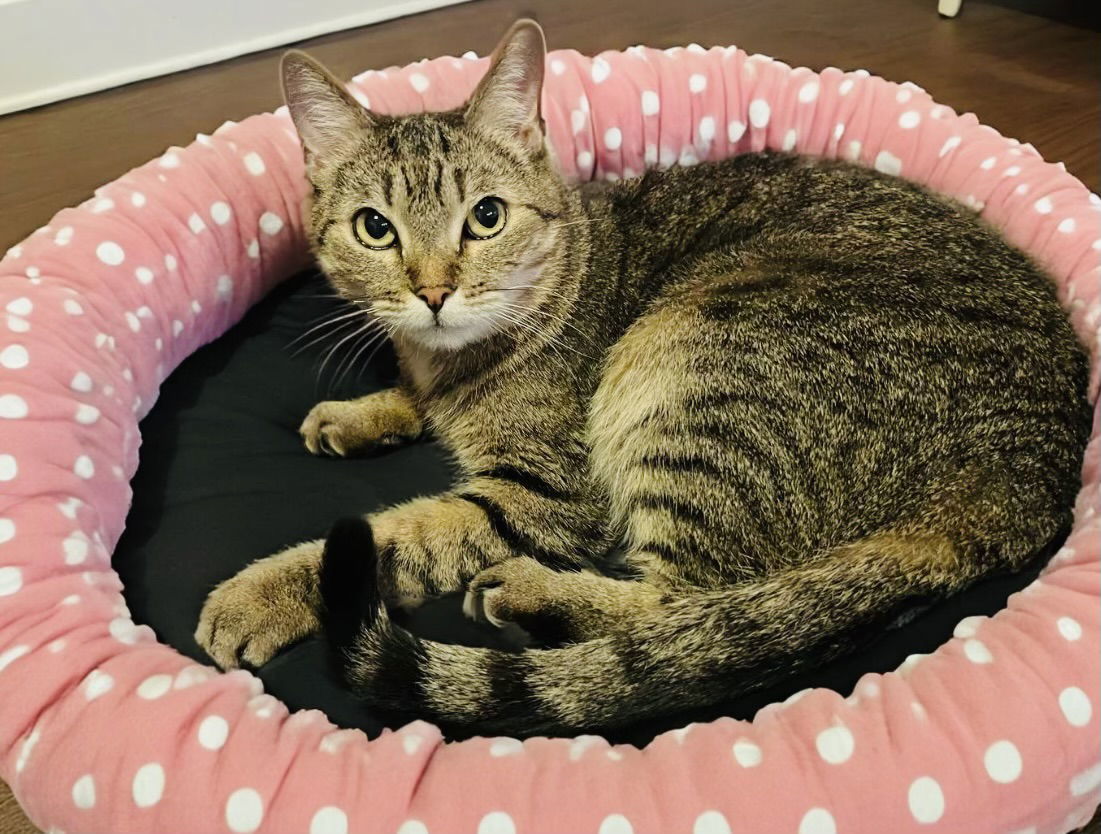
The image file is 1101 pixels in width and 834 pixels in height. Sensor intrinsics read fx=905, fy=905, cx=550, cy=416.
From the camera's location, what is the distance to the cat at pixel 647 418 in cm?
119

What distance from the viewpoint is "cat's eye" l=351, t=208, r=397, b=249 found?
1.49 metres

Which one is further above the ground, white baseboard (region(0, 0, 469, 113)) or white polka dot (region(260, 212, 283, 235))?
white baseboard (region(0, 0, 469, 113))

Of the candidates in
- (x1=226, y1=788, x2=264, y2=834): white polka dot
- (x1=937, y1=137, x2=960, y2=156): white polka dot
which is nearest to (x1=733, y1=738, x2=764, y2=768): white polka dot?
(x1=226, y1=788, x2=264, y2=834): white polka dot

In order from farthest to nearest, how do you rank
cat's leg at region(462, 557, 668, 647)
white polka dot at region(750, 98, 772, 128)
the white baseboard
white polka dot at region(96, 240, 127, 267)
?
the white baseboard < white polka dot at region(750, 98, 772, 128) < white polka dot at region(96, 240, 127, 267) < cat's leg at region(462, 557, 668, 647)

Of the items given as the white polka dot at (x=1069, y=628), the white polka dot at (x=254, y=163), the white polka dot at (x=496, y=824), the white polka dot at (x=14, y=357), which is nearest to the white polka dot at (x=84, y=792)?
the white polka dot at (x=496, y=824)

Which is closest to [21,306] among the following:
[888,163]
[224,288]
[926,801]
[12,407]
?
[12,407]

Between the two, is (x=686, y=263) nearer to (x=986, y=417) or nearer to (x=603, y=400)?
(x=603, y=400)

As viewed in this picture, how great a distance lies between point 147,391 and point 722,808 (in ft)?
4.09

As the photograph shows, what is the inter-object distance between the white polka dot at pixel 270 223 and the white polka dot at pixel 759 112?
3.73 ft

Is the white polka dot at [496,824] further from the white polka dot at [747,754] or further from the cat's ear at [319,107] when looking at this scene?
the cat's ear at [319,107]

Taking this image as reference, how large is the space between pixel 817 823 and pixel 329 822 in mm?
532

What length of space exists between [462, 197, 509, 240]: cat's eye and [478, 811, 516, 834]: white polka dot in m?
0.89

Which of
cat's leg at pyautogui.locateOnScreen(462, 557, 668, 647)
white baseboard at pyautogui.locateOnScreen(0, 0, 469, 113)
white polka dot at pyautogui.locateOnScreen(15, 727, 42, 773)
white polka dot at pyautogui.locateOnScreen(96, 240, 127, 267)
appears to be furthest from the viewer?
white baseboard at pyautogui.locateOnScreen(0, 0, 469, 113)

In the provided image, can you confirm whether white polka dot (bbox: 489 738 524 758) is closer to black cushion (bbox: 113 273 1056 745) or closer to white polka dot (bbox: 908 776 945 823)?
black cushion (bbox: 113 273 1056 745)
